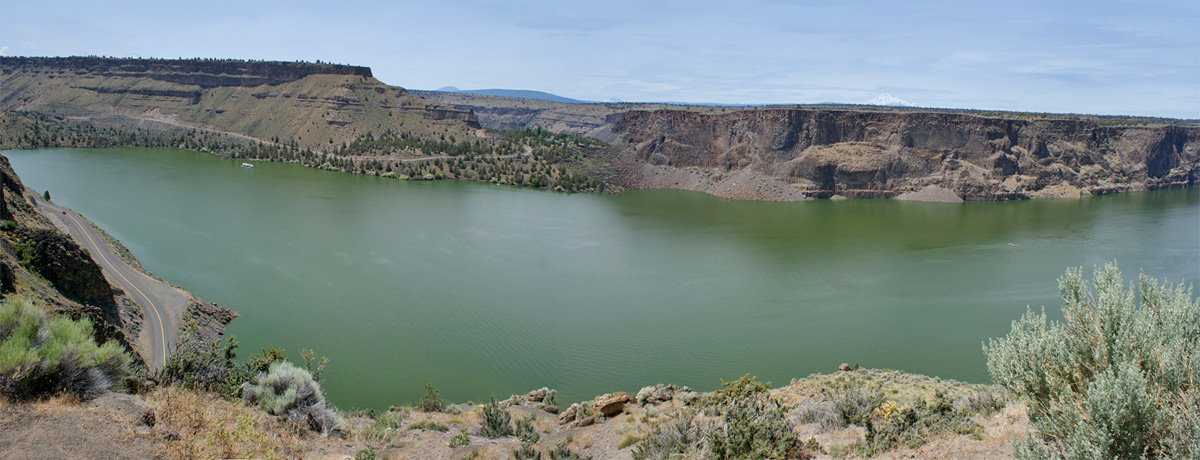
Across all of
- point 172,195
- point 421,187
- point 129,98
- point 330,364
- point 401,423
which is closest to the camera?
point 401,423

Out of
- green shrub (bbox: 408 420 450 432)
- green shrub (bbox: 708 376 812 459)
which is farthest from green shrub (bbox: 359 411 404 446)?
green shrub (bbox: 708 376 812 459)

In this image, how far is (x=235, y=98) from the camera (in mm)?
Answer: 96750

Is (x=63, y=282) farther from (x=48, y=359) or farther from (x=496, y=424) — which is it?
(x=496, y=424)

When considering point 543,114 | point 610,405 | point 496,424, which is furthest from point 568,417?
point 543,114

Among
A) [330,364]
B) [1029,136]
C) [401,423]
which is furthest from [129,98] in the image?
[1029,136]

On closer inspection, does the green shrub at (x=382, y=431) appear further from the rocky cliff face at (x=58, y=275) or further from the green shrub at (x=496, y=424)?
the rocky cliff face at (x=58, y=275)

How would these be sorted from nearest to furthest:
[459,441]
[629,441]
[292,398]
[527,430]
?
[292,398] → [629,441] → [459,441] → [527,430]

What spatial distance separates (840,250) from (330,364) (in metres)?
29.1

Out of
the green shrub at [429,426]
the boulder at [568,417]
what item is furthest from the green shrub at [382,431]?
the boulder at [568,417]

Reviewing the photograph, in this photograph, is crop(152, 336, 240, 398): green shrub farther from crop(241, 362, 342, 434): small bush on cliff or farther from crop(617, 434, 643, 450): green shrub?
crop(617, 434, 643, 450): green shrub

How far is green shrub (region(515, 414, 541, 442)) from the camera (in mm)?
10984

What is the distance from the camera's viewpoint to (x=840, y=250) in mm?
37812

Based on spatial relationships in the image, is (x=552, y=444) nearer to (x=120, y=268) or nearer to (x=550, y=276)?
(x=550, y=276)

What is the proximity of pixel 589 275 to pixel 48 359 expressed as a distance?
23044 millimetres
